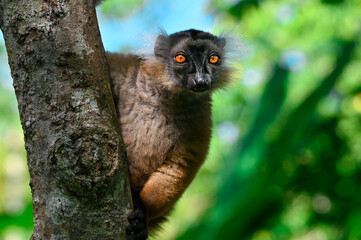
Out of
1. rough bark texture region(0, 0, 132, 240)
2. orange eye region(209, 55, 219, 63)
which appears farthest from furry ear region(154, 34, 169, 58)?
rough bark texture region(0, 0, 132, 240)

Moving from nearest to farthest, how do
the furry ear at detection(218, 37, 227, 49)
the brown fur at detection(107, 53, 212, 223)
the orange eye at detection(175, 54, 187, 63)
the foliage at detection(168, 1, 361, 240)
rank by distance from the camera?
the brown fur at detection(107, 53, 212, 223) < the orange eye at detection(175, 54, 187, 63) < the furry ear at detection(218, 37, 227, 49) < the foliage at detection(168, 1, 361, 240)

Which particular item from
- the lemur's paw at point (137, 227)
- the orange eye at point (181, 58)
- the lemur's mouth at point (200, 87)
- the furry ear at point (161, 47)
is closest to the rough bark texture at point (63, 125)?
the lemur's paw at point (137, 227)

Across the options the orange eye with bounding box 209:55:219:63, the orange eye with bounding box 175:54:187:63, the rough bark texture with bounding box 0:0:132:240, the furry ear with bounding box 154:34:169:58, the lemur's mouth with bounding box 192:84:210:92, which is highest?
the furry ear with bounding box 154:34:169:58

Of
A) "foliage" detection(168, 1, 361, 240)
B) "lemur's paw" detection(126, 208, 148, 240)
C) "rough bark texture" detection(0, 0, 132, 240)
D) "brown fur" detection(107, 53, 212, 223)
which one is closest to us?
"rough bark texture" detection(0, 0, 132, 240)

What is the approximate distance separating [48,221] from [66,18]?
1.37 m

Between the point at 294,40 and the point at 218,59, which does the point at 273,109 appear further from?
the point at 294,40

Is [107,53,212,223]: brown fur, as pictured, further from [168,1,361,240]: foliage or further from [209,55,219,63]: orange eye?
[168,1,361,240]: foliage

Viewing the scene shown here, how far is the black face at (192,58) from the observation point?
444 centimetres

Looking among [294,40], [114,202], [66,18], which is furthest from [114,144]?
[294,40]

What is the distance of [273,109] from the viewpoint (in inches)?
253

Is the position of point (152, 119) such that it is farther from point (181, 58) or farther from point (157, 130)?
point (181, 58)

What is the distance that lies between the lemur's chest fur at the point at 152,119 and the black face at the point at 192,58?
203mm

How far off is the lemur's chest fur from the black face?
0.67 feet

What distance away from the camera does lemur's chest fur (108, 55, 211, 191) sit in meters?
4.19
